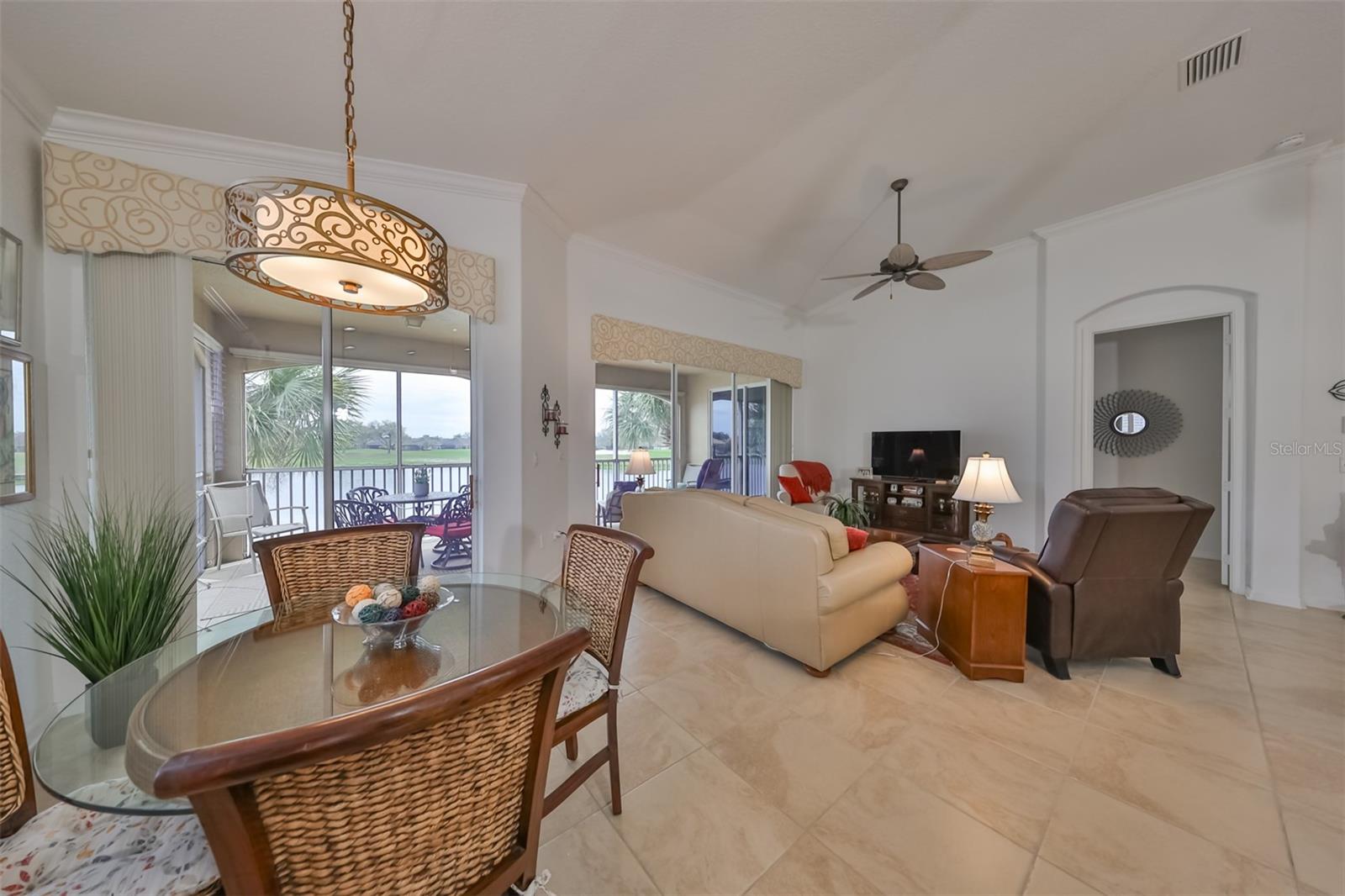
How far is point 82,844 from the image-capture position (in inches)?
35.4

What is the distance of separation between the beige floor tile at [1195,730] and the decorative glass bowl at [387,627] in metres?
2.72

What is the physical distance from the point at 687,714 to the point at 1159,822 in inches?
63.1

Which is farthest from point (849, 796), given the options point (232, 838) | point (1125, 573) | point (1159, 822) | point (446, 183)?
point (446, 183)

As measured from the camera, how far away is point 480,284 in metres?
2.93

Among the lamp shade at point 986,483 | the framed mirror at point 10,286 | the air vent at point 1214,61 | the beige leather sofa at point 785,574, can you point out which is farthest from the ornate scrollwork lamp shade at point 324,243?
the air vent at point 1214,61

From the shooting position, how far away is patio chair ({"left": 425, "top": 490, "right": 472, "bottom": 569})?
3.10 meters

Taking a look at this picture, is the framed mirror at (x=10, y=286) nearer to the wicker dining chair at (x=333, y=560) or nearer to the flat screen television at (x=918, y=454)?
the wicker dining chair at (x=333, y=560)

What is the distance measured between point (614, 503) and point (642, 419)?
1029 mm

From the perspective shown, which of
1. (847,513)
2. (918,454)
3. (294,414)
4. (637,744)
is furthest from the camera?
(918,454)

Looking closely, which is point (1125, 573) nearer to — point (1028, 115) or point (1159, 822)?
point (1159, 822)

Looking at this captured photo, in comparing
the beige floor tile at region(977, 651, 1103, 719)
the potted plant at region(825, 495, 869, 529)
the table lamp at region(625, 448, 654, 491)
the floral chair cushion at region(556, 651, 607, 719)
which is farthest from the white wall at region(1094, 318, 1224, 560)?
the floral chair cushion at region(556, 651, 607, 719)

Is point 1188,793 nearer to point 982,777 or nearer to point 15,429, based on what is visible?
point 982,777

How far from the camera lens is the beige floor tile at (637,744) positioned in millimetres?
1603

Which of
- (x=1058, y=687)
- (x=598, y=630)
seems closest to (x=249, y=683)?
(x=598, y=630)
